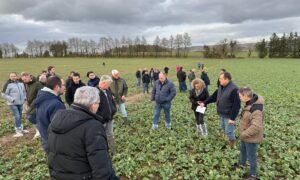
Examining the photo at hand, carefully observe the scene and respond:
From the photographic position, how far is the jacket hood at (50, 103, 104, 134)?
287 cm

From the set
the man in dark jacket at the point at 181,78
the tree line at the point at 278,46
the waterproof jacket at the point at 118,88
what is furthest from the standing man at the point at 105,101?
the tree line at the point at 278,46

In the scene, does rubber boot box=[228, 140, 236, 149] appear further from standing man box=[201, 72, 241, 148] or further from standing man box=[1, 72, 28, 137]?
standing man box=[1, 72, 28, 137]

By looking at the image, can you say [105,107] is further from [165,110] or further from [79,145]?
[79,145]

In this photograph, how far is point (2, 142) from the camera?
8625 mm

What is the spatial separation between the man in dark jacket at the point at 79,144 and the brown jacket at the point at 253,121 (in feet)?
10.5

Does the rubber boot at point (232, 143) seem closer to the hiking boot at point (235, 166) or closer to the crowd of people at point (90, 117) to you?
the crowd of people at point (90, 117)

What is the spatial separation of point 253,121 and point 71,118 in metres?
3.69

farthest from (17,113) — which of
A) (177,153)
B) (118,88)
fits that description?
(177,153)

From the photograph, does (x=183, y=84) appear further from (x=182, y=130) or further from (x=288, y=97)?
(x=182, y=130)

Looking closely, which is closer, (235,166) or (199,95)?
(235,166)

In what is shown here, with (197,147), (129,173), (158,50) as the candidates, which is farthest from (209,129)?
(158,50)

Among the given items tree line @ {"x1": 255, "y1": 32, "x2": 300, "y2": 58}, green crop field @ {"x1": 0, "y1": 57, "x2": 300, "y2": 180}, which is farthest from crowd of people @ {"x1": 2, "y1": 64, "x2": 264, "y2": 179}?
tree line @ {"x1": 255, "y1": 32, "x2": 300, "y2": 58}

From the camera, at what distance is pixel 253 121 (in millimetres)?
4930

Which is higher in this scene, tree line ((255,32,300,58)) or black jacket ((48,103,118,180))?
tree line ((255,32,300,58))
